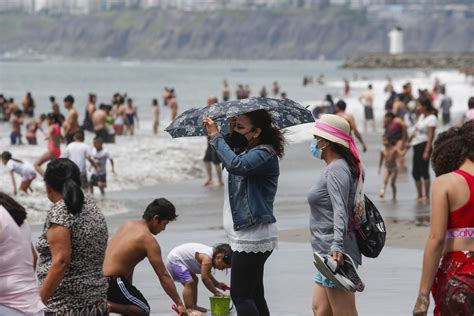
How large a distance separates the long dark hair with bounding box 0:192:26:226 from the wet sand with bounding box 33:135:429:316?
3.74 metres

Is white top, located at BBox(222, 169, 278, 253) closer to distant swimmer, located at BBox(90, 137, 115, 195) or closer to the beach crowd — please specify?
the beach crowd

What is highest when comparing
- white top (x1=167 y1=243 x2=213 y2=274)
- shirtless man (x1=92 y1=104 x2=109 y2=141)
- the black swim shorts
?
the black swim shorts

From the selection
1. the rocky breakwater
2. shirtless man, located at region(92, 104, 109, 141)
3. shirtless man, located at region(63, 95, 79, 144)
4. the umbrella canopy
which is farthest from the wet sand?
the rocky breakwater

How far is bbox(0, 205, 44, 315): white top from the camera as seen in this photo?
5.34m

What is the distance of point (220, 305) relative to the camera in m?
8.93

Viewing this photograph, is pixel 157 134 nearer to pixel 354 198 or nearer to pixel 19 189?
pixel 19 189

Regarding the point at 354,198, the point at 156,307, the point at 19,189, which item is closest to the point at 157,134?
the point at 19,189

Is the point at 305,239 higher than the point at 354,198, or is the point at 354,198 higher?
the point at 354,198

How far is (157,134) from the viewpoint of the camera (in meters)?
41.1

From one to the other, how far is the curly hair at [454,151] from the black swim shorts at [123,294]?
250 cm

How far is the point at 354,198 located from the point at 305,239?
6.65 m

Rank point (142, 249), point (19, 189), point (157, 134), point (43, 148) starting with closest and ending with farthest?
1. point (142, 249)
2. point (19, 189)
3. point (43, 148)
4. point (157, 134)

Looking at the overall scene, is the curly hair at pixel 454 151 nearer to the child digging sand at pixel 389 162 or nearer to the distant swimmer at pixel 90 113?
the child digging sand at pixel 389 162

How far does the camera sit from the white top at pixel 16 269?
17.5ft
